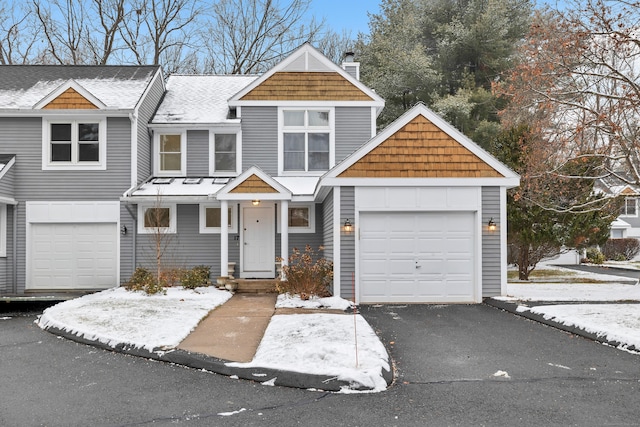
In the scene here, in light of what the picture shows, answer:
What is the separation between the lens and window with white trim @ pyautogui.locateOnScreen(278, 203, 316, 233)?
15.4m

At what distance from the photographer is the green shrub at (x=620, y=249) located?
32188 mm

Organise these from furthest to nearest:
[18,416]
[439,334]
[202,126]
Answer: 1. [202,126]
2. [439,334]
3. [18,416]

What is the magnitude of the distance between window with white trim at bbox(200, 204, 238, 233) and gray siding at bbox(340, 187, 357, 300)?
446 cm

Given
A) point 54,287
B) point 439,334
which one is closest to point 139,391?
point 439,334

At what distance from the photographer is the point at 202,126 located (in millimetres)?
15820

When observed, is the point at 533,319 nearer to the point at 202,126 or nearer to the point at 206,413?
the point at 206,413

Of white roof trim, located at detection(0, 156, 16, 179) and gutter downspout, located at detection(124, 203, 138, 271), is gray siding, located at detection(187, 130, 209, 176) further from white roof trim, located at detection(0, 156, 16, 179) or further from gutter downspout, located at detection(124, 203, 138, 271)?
white roof trim, located at detection(0, 156, 16, 179)

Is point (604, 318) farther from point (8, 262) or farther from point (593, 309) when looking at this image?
point (8, 262)

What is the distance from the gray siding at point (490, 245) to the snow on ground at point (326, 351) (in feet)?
15.3

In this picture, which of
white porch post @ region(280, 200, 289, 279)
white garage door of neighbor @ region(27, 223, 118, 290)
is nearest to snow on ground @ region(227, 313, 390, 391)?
white porch post @ region(280, 200, 289, 279)

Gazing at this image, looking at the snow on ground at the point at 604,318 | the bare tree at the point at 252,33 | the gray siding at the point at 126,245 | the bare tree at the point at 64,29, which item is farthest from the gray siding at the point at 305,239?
the bare tree at the point at 64,29

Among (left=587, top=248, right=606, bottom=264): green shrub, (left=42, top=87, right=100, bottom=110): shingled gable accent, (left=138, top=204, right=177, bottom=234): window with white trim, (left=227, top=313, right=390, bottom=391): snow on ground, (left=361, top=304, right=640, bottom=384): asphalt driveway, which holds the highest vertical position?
(left=42, top=87, right=100, bottom=110): shingled gable accent

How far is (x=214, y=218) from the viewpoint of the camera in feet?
50.5

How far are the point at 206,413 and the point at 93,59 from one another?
87.5 feet
